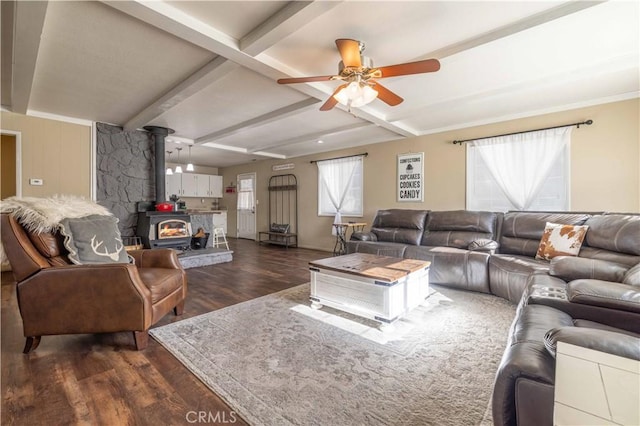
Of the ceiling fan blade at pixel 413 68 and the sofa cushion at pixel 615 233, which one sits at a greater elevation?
the ceiling fan blade at pixel 413 68

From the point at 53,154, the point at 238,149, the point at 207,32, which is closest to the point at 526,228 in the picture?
the point at 207,32

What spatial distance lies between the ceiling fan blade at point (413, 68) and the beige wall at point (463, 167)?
3.00 metres

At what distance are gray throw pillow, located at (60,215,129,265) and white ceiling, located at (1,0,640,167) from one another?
57.8 inches

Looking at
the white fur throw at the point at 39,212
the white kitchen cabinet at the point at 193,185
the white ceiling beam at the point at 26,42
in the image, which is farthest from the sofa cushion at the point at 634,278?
the white kitchen cabinet at the point at 193,185

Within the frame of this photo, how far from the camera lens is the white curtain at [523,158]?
3777mm

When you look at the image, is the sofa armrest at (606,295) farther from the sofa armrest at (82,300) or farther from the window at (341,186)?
the window at (341,186)

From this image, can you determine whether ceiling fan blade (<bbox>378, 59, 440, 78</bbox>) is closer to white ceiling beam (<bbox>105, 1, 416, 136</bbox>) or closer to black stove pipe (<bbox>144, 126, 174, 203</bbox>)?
white ceiling beam (<bbox>105, 1, 416, 136</bbox>)

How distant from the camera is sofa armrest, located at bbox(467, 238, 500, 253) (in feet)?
11.4

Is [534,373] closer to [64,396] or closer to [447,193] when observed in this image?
[64,396]

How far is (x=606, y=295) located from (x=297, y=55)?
104 inches

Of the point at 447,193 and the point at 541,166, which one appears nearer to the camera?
the point at 541,166

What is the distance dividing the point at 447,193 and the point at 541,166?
130 centimetres

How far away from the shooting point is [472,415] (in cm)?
140

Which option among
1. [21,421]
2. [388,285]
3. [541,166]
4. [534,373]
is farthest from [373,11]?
A: [541,166]
